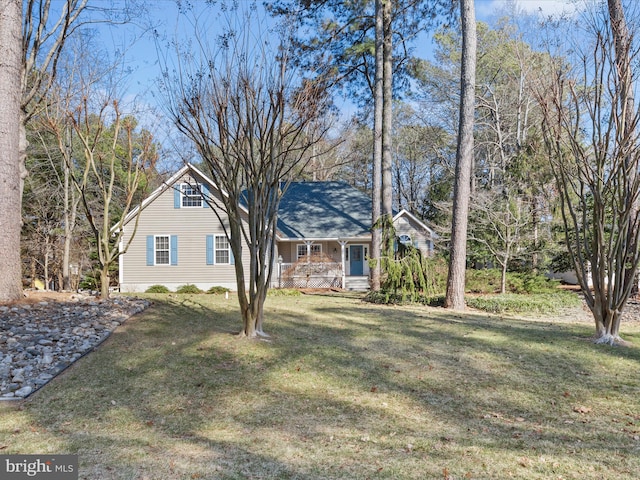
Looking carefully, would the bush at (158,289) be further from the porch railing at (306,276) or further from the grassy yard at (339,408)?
the grassy yard at (339,408)

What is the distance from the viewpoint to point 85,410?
13.3 feet

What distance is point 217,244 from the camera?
18031 millimetres

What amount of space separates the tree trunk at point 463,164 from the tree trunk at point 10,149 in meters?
9.20

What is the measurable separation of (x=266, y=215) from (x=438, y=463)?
455 centimetres

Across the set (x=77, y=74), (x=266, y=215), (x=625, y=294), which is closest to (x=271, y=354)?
(x=266, y=215)

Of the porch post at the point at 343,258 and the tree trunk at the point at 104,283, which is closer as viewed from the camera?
the tree trunk at the point at 104,283

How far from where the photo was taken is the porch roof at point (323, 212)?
63.4 feet

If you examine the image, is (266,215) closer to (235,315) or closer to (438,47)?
(235,315)

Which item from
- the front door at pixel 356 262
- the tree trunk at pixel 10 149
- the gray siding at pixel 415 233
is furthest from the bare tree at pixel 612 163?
the front door at pixel 356 262

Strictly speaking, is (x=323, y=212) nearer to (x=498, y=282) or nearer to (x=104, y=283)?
(x=498, y=282)

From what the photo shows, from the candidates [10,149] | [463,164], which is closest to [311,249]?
[463,164]

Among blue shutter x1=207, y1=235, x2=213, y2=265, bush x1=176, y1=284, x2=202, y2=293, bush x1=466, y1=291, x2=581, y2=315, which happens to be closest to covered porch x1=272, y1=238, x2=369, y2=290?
blue shutter x1=207, y1=235, x2=213, y2=265

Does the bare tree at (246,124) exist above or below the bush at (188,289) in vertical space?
above

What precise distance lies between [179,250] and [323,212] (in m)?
6.86
